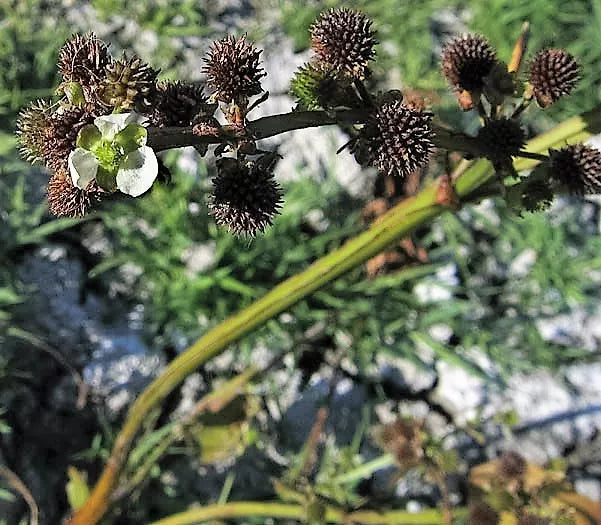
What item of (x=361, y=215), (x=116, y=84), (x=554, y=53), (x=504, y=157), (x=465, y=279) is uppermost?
(x=361, y=215)

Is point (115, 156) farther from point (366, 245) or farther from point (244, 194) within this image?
point (366, 245)

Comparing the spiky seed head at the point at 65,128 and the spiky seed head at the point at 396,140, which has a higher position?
the spiky seed head at the point at 396,140

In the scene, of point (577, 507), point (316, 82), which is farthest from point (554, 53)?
point (577, 507)

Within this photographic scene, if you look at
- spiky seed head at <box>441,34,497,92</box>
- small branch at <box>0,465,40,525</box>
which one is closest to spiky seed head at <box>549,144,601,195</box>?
spiky seed head at <box>441,34,497,92</box>

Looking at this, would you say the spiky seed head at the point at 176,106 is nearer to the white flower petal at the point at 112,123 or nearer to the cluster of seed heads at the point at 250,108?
the cluster of seed heads at the point at 250,108

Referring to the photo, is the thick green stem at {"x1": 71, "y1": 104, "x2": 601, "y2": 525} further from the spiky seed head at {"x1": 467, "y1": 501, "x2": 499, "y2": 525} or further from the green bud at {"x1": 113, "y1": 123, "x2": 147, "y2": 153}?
the spiky seed head at {"x1": 467, "y1": 501, "x2": 499, "y2": 525}

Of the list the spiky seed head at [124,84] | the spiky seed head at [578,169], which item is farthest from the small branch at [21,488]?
the spiky seed head at [578,169]

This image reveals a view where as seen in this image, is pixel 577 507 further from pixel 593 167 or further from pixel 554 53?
pixel 554 53
